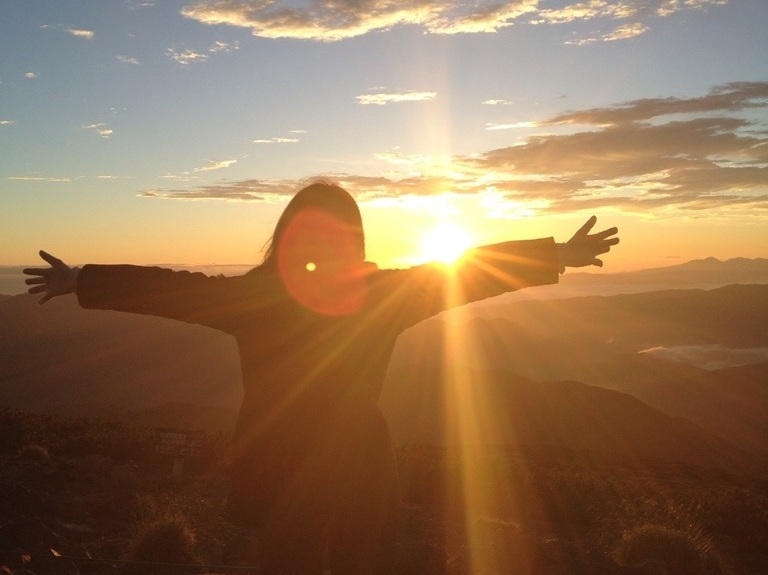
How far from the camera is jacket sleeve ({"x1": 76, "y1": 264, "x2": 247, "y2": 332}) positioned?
91.5 inches

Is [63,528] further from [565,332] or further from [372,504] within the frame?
[565,332]

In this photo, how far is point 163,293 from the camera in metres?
2.48

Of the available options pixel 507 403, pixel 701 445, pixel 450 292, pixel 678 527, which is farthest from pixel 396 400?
pixel 450 292

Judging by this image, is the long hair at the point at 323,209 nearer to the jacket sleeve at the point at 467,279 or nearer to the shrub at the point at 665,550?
the jacket sleeve at the point at 467,279

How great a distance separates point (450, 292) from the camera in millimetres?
2594

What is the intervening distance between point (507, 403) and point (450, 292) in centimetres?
5215

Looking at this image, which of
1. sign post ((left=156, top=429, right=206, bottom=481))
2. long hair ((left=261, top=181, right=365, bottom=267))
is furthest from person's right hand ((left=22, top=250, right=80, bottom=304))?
sign post ((left=156, top=429, right=206, bottom=481))

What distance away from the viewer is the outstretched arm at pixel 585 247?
299 centimetres

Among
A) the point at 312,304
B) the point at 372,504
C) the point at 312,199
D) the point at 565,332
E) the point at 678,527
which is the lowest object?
the point at 565,332

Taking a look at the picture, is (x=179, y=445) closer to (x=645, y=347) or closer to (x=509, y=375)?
(x=509, y=375)

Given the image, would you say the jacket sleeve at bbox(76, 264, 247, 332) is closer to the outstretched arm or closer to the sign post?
the outstretched arm

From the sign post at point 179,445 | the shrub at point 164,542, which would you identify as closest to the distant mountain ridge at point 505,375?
the sign post at point 179,445

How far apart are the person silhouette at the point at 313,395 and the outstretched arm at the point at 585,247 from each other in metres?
0.89

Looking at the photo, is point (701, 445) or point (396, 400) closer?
point (701, 445)
